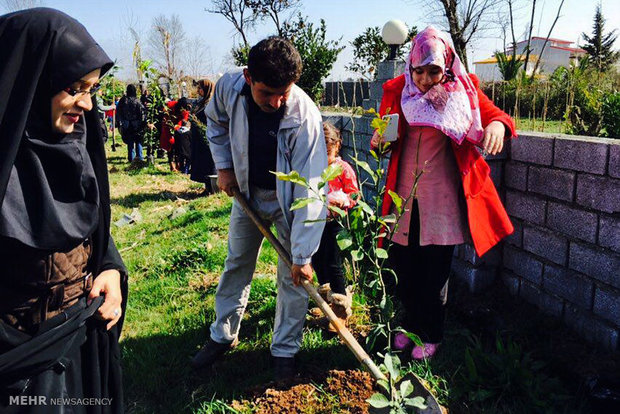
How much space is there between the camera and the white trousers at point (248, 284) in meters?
2.82

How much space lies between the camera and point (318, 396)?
2594 millimetres

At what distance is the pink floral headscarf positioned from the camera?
2.56 m

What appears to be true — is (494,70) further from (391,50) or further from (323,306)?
(323,306)

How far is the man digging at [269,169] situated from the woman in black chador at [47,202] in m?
0.86

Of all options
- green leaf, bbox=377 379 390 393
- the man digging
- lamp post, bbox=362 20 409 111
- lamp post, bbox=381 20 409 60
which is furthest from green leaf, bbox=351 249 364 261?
lamp post, bbox=381 20 409 60

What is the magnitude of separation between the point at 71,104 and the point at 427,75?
176cm

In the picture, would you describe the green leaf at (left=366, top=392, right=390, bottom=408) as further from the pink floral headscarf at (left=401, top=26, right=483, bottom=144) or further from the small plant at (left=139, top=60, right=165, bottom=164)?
the small plant at (left=139, top=60, right=165, bottom=164)

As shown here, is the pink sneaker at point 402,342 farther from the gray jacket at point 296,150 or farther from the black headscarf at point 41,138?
the black headscarf at point 41,138

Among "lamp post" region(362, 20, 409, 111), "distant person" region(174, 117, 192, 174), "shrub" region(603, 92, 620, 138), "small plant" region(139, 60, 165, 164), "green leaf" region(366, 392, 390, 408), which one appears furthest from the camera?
"small plant" region(139, 60, 165, 164)

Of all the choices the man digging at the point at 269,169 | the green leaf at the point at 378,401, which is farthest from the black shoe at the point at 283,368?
the green leaf at the point at 378,401

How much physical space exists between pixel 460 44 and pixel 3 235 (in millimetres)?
15434

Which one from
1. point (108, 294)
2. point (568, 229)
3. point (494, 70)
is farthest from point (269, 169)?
point (494, 70)

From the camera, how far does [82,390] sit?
6.12 feet

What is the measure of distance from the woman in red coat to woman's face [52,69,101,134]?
4.68 feet
